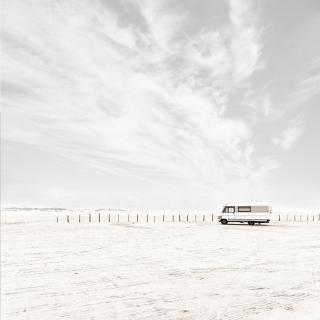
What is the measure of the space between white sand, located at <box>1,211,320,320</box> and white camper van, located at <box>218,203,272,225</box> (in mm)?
24378

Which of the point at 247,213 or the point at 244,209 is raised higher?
the point at 244,209

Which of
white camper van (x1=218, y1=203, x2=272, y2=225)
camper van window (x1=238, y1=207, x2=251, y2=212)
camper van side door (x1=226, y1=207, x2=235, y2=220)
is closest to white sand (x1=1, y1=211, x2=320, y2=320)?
white camper van (x1=218, y1=203, x2=272, y2=225)

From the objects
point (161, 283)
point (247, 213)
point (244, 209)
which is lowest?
point (161, 283)

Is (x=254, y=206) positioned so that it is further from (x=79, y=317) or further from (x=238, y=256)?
(x=79, y=317)

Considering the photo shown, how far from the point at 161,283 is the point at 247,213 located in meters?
34.7

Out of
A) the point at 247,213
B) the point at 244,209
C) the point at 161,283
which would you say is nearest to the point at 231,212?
the point at 244,209

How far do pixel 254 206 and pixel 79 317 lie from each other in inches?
1528

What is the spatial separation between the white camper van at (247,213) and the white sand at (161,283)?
2438cm

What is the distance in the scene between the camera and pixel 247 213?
45.8 metres

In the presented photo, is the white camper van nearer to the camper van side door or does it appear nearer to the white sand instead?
the camper van side door

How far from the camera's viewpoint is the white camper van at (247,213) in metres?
45.4

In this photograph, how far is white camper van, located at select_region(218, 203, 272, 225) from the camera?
45375 millimetres

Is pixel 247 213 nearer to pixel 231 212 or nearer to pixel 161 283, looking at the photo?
pixel 231 212

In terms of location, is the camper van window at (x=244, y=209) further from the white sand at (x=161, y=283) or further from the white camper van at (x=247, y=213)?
the white sand at (x=161, y=283)
